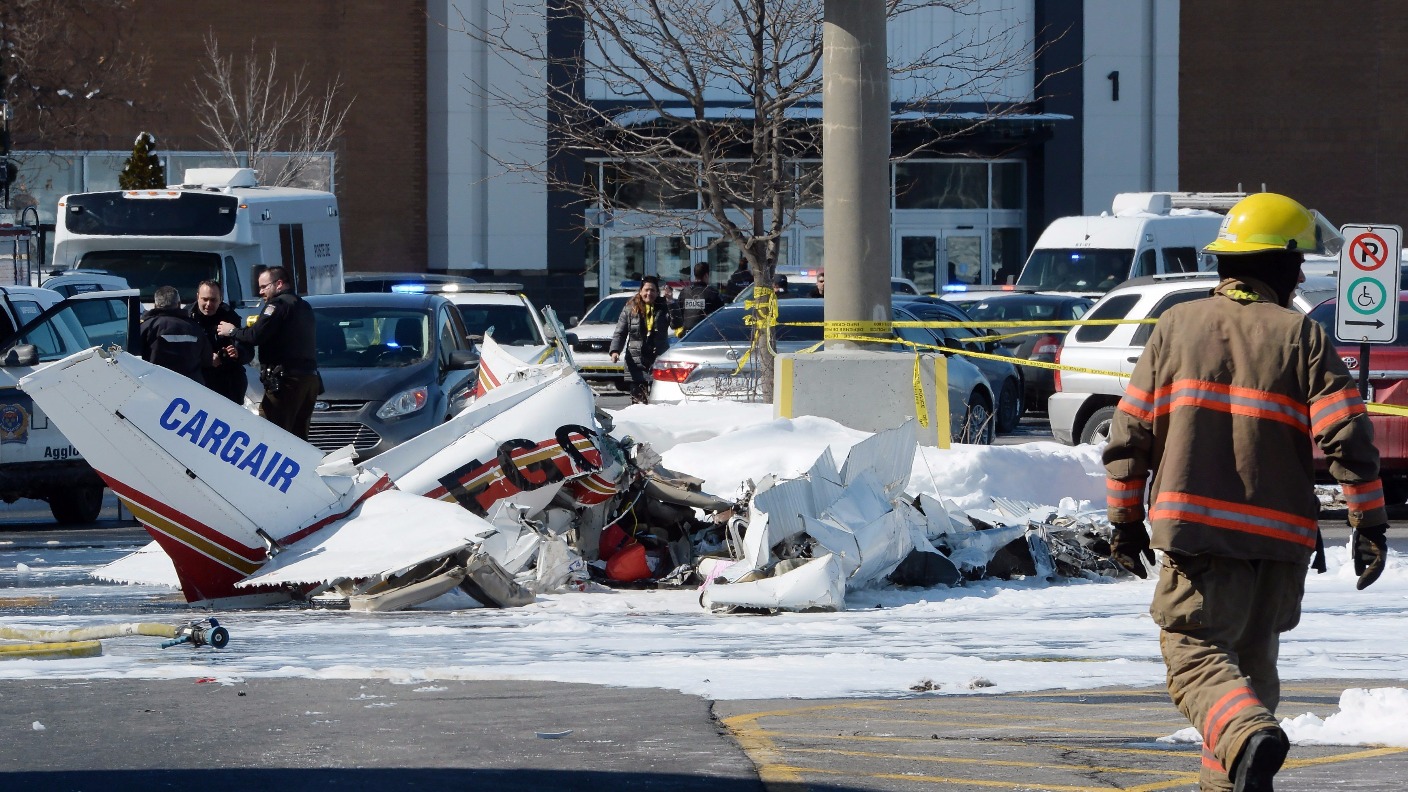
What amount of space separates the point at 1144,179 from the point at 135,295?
106 feet

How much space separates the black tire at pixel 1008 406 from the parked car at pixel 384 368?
6.85 meters

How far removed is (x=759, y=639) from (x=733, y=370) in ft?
30.2

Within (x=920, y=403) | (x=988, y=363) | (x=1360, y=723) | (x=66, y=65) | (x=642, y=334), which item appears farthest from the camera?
(x=66, y=65)

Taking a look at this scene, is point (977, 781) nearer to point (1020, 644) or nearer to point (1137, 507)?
point (1137, 507)

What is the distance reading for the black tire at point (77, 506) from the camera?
14.1 m

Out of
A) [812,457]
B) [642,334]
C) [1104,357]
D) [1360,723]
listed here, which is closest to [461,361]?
[812,457]

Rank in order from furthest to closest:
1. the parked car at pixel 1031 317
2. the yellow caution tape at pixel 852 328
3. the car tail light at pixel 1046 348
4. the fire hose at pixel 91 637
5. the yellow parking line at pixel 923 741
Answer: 1. the parked car at pixel 1031 317
2. the car tail light at pixel 1046 348
3. the yellow caution tape at pixel 852 328
4. the fire hose at pixel 91 637
5. the yellow parking line at pixel 923 741

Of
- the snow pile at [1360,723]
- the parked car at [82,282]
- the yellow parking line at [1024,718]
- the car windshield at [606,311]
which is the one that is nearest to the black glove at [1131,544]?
the snow pile at [1360,723]

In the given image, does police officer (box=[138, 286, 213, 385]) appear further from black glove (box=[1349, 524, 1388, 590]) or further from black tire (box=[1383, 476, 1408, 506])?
black glove (box=[1349, 524, 1388, 590])

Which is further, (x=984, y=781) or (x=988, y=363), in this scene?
(x=988, y=363)

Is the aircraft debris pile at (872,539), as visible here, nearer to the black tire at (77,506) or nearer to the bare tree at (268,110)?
the black tire at (77,506)

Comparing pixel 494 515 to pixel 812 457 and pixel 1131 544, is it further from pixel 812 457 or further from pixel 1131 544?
pixel 1131 544

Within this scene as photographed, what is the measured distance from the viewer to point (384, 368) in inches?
585

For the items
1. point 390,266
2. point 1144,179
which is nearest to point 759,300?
point 390,266
